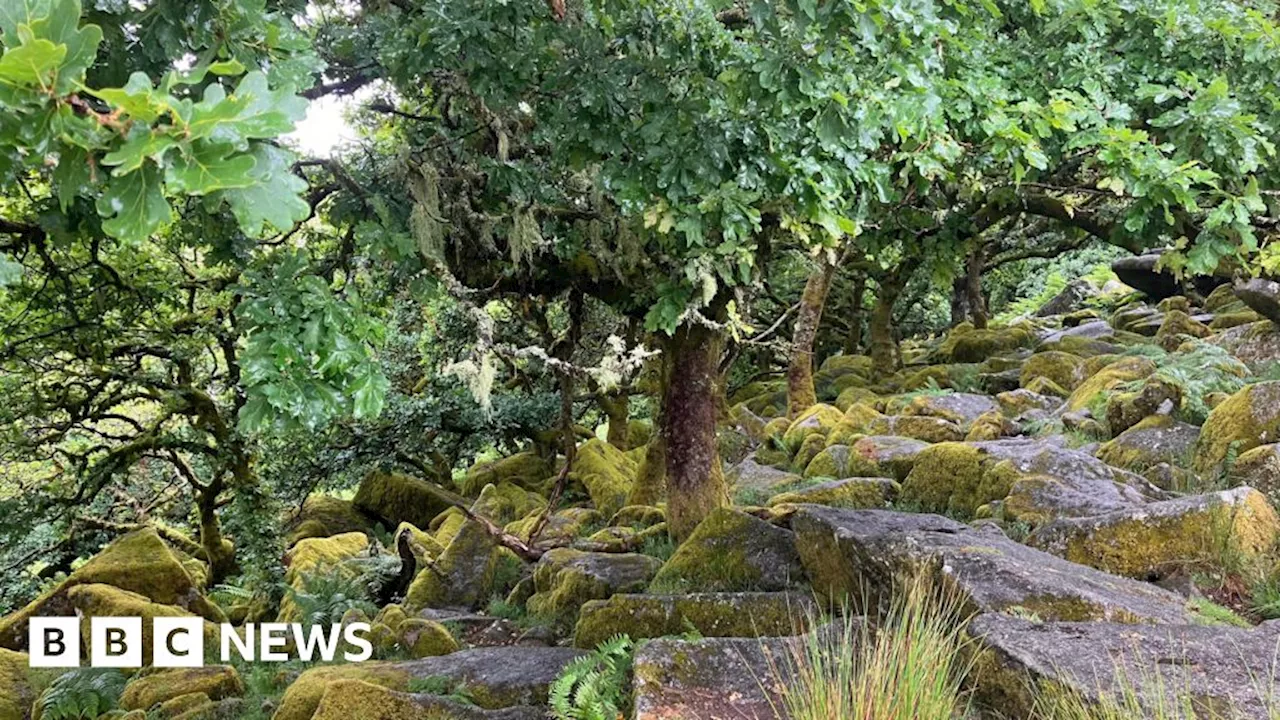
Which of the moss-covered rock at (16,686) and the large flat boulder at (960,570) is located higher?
the large flat boulder at (960,570)

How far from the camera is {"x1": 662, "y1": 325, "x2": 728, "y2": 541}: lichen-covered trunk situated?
24.0 feet

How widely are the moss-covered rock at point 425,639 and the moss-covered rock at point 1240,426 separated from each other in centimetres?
644

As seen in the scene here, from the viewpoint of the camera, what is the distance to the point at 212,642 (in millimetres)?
7621

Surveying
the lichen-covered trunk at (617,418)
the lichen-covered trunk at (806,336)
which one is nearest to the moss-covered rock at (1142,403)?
the lichen-covered trunk at (806,336)

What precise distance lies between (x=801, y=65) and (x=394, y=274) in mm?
3914

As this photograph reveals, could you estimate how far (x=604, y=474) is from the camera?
11.3 meters

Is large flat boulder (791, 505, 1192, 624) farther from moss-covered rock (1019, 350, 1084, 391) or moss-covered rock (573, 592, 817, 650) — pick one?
moss-covered rock (1019, 350, 1084, 391)

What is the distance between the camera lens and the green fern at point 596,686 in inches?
139

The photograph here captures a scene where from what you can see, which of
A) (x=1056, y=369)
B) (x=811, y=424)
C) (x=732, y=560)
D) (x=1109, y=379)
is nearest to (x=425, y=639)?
(x=732, y=560)

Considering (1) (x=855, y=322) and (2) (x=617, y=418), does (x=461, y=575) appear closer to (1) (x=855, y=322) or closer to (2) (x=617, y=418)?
(2) (x=617, y=418)

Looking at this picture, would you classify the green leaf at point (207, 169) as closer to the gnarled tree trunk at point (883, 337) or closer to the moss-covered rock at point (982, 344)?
the gnarled tree trunk at point (883, 337)

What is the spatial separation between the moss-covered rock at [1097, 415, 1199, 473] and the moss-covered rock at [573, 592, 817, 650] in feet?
14.9

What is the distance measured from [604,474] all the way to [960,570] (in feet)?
25.1

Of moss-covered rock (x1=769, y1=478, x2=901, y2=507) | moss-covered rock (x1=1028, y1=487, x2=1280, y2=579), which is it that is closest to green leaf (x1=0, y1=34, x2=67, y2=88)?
moss-covered rock (x1=1028, y1=487, x2=1280, y2=579)
